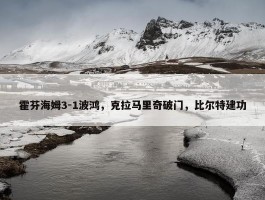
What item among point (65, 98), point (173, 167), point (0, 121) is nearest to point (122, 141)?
point (173, 167)

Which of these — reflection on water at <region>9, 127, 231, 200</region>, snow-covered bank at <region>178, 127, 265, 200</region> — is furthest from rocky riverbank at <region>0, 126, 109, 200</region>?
snow-covered bank at <region>178, 127, 265, 200</region>

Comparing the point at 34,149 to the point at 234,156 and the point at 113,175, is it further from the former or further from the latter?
the point at 234,156

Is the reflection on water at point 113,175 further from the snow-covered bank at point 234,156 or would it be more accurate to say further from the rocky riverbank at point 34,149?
the snow-covered bank at point 234,156

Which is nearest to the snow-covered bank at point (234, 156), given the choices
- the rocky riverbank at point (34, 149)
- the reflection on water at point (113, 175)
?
the reflection on water at point (113, 175)

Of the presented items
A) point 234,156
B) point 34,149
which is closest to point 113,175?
point 234,156

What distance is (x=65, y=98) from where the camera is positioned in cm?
8231

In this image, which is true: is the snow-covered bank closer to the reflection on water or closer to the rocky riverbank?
the reflection on water

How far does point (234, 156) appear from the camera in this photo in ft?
110

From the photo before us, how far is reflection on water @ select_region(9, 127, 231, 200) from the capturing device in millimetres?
27984

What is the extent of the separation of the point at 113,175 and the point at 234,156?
1052 centimetres

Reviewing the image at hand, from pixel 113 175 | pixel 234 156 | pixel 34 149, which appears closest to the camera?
pixel 113 175

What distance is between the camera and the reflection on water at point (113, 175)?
2798 centimetres

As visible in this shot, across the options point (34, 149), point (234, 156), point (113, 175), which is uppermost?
point (234, 156)

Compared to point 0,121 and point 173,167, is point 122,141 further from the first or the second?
point 0,121
